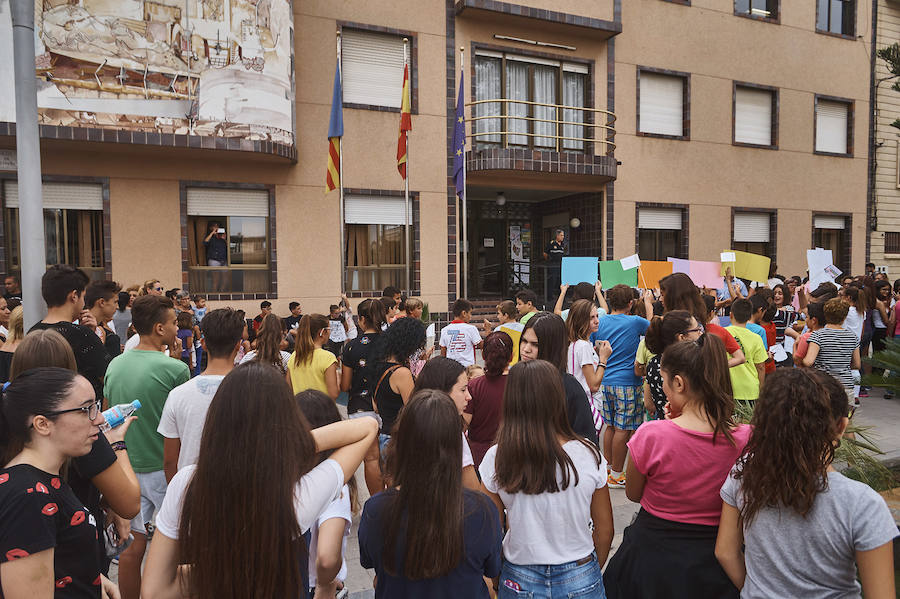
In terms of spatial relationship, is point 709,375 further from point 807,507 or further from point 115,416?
point 115,416

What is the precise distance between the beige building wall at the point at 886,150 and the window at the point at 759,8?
445 cm

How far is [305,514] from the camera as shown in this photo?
1.75m

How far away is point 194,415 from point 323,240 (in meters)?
10.2

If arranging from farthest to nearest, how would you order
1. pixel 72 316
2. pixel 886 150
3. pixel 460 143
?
pixel 886 150
pixel 460 143
pixel 72 316

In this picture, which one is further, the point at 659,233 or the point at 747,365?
the point at 659,233

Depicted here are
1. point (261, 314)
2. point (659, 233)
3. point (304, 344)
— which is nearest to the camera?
point (304, 344)

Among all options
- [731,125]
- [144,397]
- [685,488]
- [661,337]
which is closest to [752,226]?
[731,125]

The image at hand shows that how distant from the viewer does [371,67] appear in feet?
43.6

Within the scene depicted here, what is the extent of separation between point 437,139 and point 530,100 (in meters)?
3.16

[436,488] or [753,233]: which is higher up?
[753,233]

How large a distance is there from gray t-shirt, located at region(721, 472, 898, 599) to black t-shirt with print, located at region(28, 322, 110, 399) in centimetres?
391

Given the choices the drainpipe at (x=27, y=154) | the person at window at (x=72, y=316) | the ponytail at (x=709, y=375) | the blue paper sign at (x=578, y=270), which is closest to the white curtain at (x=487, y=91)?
the blue paper sign at (x=578, y=270)

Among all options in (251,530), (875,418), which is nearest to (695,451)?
(251,530)

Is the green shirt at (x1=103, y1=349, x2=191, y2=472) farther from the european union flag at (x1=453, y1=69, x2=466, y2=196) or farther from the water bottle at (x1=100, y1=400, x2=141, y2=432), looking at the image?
the european union flag at (x1=453, y1=69, x2=466, y2=196)
